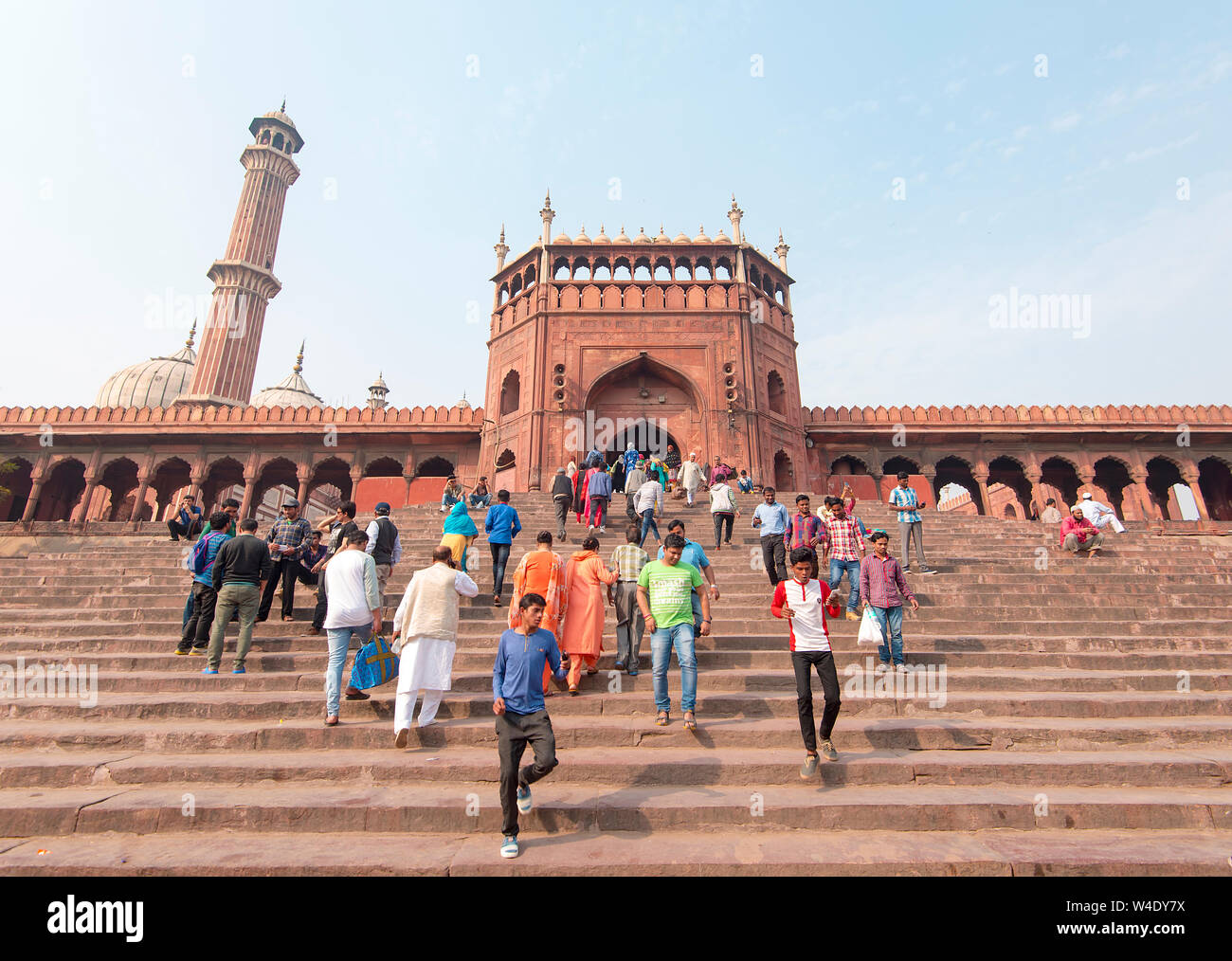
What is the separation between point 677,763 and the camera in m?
4.16

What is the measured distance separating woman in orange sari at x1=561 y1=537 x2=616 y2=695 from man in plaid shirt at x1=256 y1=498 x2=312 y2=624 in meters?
3.68

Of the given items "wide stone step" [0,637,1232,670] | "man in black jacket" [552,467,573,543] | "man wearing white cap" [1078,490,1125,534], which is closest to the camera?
"wide stone step" [0,637,1232,670]

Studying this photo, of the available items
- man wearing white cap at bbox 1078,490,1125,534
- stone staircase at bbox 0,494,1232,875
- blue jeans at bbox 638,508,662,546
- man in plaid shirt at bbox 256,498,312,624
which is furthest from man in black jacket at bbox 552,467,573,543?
man wearing white cap at bbox 1078,490,1125,534

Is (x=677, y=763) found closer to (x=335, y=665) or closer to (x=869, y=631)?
(x=869, y=631)

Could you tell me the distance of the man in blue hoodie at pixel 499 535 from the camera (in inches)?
290

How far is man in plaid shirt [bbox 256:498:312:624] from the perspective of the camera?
280 inches

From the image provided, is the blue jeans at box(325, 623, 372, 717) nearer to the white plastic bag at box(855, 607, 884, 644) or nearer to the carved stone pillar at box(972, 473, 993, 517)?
the white plastic bag at box(855, 607, 884, 644)

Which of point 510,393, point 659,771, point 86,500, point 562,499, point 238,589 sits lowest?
point 659,771

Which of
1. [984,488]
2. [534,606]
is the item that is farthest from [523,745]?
[984,488]

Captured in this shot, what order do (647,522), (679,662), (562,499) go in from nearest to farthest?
(679,662)
(647,522)
(562,499)

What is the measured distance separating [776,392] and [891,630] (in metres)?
16.6

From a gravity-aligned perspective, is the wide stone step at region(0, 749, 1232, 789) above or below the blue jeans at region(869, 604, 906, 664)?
below

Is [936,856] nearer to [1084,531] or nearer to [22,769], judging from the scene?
[22,769]
